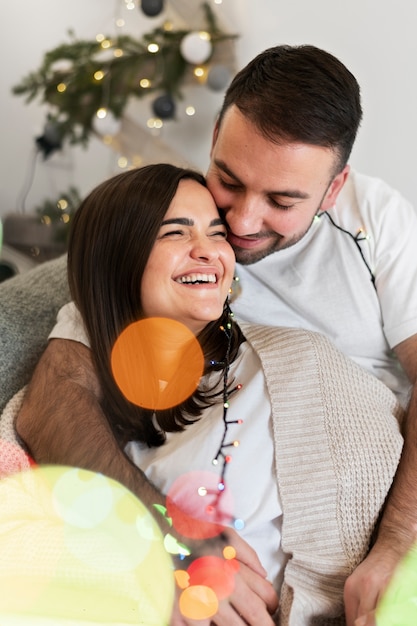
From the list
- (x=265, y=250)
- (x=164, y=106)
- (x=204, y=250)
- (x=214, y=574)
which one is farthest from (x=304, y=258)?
(x=164, y=106)

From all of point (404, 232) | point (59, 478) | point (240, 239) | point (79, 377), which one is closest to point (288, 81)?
point (240, 239)

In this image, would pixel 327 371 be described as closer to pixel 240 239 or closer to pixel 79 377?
pixel 240 239

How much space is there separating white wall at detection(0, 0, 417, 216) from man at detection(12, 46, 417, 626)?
765 mm

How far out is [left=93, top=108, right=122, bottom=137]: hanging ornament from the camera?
2885 mm

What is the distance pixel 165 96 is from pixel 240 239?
162cm

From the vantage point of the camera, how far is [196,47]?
2703 mm

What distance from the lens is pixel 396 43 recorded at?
2.29 metres

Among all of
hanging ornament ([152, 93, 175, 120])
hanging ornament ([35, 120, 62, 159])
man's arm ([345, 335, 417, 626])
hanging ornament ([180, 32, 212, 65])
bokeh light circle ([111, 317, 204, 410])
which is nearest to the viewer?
man's arm ([345, 335, 417, 626])

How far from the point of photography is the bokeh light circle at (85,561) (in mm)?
1105

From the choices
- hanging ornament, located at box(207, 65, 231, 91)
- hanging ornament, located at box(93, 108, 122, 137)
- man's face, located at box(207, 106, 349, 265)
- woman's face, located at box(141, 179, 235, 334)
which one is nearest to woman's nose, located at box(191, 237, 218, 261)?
woman's face, located at box(141, 179, 235, 334)

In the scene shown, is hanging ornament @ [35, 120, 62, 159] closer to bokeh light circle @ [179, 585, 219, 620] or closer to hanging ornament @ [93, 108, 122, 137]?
hanging ornament @ [93, 108, 122, 137]

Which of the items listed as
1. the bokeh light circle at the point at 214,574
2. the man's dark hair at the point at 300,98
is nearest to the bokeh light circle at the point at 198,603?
the bokeh light circle at the point at 214,574

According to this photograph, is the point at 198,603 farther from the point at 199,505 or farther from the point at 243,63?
the point at 243,63

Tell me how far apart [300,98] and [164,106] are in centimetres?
159
